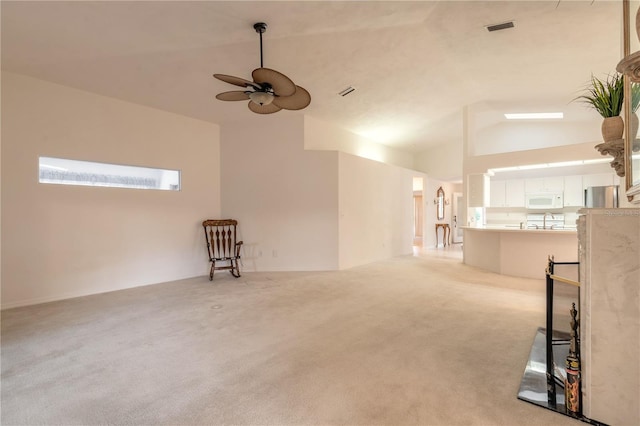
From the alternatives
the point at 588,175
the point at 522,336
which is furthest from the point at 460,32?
the point at 588,175

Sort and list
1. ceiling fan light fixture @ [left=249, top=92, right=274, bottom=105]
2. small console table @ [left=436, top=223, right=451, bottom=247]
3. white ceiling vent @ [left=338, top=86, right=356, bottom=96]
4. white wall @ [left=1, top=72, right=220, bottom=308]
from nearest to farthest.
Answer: ceiling fan light fixture @ [left=249, top=92, right=274, bottom=105] → white wall @ [left=1, top=72, right=220, bottom=308] → white ceiling vent @ [left=338, top=86, right=356, bottom=96] → small console table @ [left=436, top=223, right=451, bottom=247]

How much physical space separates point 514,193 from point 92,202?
9160 mm

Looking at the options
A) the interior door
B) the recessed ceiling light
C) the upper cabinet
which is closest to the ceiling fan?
the recessed ceiling light

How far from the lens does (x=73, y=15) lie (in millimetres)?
2904

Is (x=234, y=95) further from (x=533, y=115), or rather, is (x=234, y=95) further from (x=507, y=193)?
(x=507, y=193)

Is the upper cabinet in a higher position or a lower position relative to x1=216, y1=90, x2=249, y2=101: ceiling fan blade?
lower

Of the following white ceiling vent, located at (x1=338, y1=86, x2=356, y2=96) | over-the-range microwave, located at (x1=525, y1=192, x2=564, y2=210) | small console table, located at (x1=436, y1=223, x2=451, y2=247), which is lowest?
small console table, located at (x1=436, y1=223, x2=451, y2=247)

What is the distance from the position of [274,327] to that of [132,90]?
4.03m

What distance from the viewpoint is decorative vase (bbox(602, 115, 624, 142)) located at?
7.10ft

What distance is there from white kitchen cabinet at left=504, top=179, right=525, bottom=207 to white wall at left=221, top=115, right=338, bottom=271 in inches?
198

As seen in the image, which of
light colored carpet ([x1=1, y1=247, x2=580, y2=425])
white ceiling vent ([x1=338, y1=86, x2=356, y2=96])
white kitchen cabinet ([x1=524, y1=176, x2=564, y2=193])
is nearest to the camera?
light colored carpet ([x1=1, y1=247, x2=580, y2=425])

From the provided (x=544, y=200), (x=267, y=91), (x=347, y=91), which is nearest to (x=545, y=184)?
(x=544, y=200)

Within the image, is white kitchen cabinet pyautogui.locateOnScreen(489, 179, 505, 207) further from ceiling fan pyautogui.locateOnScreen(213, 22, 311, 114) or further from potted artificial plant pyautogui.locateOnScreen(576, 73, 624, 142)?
ceiling fan pyautogui.locateOnScreen(213, 22, 311, 114)

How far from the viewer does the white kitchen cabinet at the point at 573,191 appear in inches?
271
